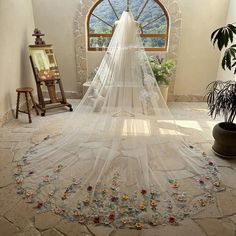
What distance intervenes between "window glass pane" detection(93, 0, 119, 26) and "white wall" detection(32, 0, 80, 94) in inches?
15.5

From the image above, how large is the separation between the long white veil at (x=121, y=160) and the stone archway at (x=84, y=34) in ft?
5.88

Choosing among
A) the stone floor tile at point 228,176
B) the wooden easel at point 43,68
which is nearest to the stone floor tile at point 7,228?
the stone floor tile at point 228,176

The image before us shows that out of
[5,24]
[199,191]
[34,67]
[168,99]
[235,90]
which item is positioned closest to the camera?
[199,191]

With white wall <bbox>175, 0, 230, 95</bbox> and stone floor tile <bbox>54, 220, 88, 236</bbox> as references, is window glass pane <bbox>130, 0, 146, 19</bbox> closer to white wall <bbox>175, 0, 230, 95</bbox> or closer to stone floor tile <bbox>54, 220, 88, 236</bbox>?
white wall <bbox>175, 0, 230, 95</bbox>

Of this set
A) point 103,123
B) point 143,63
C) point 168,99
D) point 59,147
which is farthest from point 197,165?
point 168,99

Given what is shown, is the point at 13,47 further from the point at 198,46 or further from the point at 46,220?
the point at 198,46

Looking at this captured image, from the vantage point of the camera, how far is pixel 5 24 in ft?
10.9

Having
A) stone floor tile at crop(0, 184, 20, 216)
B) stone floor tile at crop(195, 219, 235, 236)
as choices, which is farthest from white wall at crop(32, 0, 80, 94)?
stone floor tile at crop(195, 219, 235, 236)

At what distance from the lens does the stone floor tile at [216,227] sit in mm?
1625

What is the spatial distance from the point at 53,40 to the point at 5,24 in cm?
105

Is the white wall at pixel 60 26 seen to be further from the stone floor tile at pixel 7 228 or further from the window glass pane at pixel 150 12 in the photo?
the stone floor tile at pixel 7 228

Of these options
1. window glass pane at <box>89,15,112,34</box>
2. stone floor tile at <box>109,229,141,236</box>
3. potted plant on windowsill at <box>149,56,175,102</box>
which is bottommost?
stone floor tile at <box>109,229,141,236</box>

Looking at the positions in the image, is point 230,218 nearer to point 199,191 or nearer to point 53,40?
point 199,191

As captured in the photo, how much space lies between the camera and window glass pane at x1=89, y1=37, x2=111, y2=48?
432 cm
